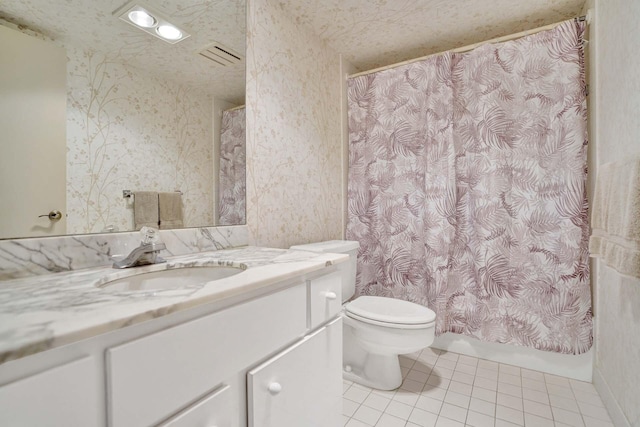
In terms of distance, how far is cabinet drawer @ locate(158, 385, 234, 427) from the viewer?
530 millimetres

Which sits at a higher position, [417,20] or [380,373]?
[417,20]

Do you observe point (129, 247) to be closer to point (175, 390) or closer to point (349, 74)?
point (175, 390)

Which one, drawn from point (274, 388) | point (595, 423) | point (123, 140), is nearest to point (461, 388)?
point (595, 423)

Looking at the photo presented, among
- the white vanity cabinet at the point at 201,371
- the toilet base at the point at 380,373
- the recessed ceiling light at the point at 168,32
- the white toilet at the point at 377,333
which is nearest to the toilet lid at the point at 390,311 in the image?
the white toilet at the point at 377,333

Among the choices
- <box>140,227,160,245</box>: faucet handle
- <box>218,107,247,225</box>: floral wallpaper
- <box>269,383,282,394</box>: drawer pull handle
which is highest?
<box>218,107,247,225</box>: floral wallpaper

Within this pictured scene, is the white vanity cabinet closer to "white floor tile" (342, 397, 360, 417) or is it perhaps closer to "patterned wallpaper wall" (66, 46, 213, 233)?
"white floor tile" (342, 397, 360, 417)

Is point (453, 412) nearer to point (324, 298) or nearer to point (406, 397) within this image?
point (406, 397)

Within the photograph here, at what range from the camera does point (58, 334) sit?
372 mm

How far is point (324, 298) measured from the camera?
95 cm

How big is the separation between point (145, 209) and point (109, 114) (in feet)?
1.03

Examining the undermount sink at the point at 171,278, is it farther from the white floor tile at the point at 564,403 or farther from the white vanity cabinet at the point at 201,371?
the white floor tile at the point at 564,403

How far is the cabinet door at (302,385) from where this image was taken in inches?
27.5

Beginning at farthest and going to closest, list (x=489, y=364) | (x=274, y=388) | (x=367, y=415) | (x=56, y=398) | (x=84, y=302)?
1. (x=489, y=364)
2. (x=367, y=415)
3. (x=274, y=388)
4. (x=84, y=302)
5. (x=56, y=398)

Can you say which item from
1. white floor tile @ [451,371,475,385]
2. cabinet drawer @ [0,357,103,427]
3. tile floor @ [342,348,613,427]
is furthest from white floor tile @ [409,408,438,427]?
cabinet drawer @ [0,357,103,427]
